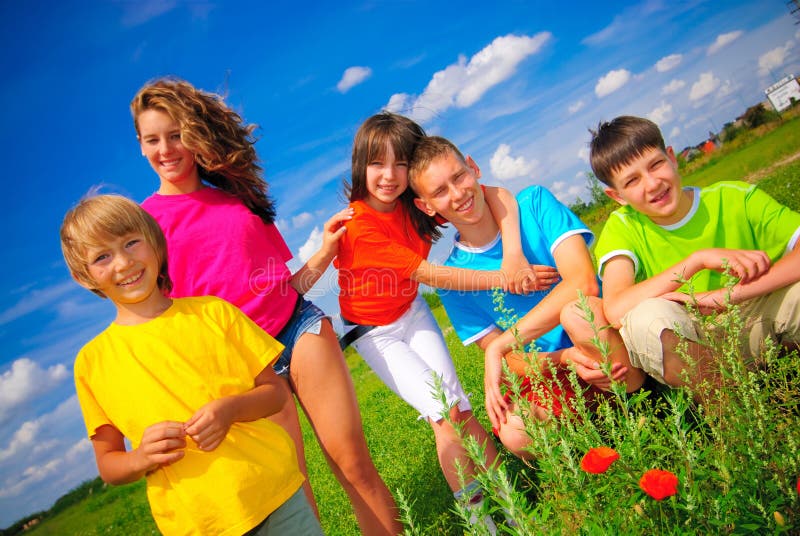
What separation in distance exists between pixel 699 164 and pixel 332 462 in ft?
169

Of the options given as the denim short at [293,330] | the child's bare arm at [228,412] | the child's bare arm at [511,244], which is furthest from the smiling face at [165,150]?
the child's bare arm at [511,244]

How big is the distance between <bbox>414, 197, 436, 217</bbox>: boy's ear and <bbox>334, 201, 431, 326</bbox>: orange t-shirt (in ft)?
0.93

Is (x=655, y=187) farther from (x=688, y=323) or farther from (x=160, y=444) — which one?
(x=160, y=444)

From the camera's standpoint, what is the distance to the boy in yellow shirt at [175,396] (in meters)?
2.42

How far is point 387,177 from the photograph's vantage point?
413 centimetres

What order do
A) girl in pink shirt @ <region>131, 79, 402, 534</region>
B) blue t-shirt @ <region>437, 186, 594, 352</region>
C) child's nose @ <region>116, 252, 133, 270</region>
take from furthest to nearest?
blue t-shirt @ <region>437, 186, 594, 352</region> → girl in pink shirt @ <region>131, 79, 402, 534</region> → child's nose @ <region>116, 252, 133, 270</region>

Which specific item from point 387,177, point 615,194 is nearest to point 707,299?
point 615,194

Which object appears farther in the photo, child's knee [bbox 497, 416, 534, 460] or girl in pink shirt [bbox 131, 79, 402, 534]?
child's knee [bbox 497, 416, 534, 460]

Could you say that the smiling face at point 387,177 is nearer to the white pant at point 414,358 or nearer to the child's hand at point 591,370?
the white pant at point 414,358

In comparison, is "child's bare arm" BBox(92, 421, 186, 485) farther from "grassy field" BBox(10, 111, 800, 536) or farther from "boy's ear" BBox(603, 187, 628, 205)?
"boy's ear" BBox(603, 187, 628, 205)

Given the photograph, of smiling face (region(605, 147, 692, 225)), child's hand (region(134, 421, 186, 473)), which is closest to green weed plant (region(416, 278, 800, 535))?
child's hand (region(134, 421, 186, 473))

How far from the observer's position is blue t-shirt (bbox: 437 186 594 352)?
3.86 m

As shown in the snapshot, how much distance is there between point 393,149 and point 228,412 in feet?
8.22

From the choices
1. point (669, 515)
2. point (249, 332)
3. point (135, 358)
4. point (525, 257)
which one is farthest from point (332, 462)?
point (669, 515)
